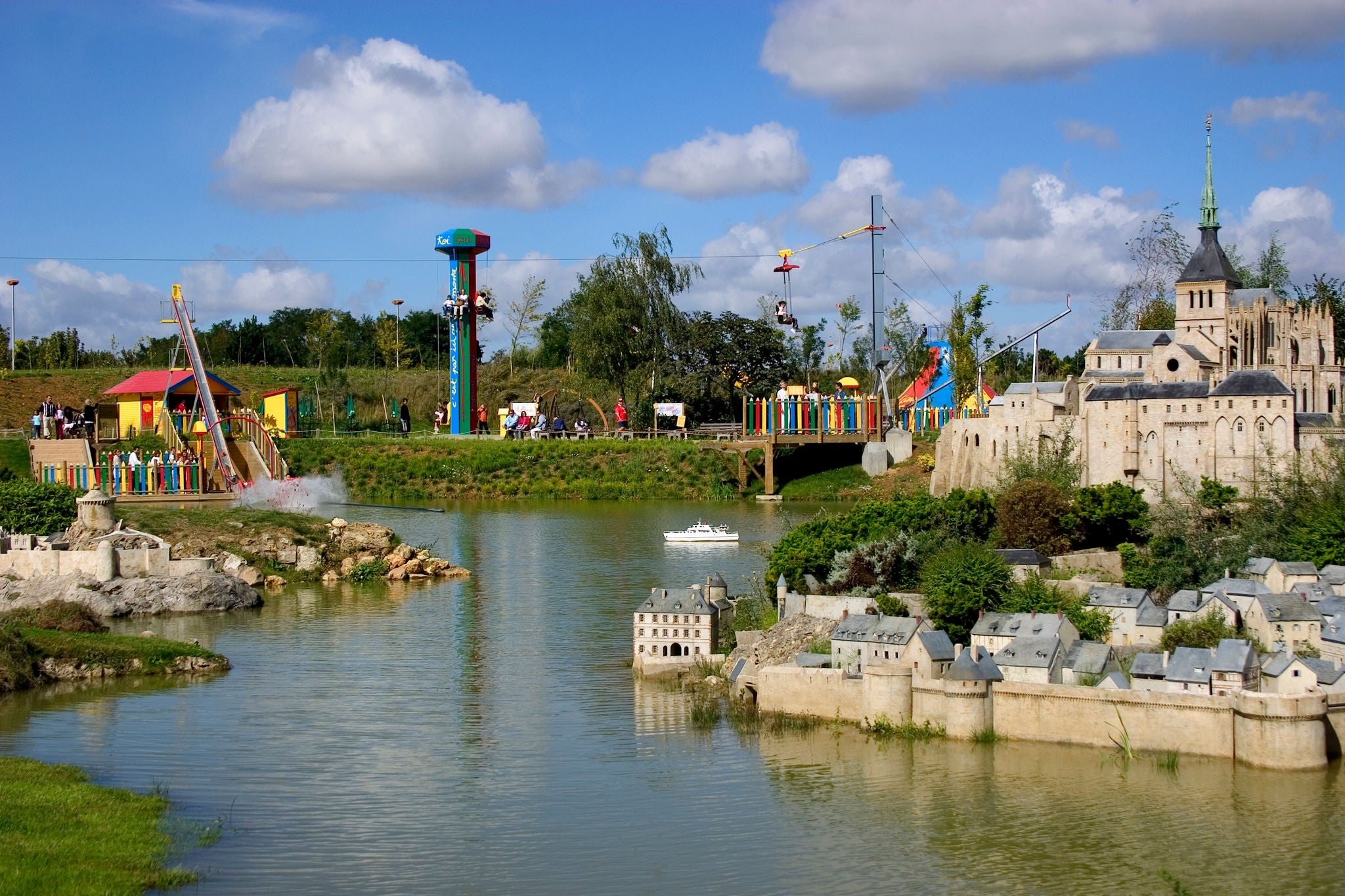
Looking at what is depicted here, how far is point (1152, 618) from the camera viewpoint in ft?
97.7

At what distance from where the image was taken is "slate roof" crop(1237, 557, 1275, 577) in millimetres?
31953

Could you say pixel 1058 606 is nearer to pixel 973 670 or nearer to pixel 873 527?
pixel 973 670

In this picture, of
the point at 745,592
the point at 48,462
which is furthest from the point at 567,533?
the point at 48,462

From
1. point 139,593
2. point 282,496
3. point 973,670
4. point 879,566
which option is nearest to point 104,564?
point 139,593

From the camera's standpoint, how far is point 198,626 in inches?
1425

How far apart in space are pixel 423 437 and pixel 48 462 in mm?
22278

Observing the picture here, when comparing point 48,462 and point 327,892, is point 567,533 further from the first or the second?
point 327,892

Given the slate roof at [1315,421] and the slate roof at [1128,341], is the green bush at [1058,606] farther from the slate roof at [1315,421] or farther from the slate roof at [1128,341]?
the slate roof at [1128,341]

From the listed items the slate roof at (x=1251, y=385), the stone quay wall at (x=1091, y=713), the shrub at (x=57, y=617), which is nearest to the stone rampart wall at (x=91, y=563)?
the shrub at (x=57, y=617)

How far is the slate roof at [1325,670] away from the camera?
25.5 m

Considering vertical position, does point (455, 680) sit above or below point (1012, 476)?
below

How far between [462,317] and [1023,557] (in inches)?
1903

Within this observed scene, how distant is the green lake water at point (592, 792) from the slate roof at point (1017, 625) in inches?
117

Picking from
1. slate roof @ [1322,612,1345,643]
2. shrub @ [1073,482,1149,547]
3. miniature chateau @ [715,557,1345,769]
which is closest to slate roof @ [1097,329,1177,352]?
shrub @ [1073,482,1149,547]
